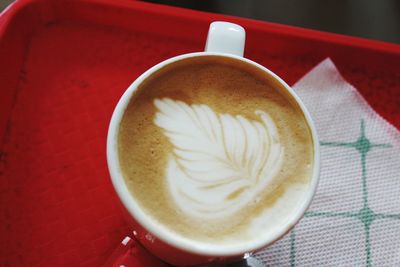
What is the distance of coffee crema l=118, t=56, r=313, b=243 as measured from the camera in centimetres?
46

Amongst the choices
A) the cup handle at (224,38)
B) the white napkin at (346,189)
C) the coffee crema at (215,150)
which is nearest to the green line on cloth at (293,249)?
the white napkin at (346,189)

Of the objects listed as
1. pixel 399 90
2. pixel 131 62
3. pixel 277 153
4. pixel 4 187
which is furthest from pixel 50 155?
pixel 399 90

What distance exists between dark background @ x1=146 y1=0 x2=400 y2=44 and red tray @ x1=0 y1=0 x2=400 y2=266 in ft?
0.39

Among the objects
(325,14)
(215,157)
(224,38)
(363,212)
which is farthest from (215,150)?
(325,14)

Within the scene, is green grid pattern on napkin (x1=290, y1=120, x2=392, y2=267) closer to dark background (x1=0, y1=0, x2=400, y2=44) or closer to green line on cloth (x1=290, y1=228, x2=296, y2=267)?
green line on cloth (x1=290, y1=228, x2=296, y2=267)

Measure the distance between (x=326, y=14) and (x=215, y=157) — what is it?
0.47 metres

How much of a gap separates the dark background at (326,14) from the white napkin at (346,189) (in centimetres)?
16

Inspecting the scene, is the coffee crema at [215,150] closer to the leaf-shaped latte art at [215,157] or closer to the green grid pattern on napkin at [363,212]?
the leaf-shaped latte art at [215,157]

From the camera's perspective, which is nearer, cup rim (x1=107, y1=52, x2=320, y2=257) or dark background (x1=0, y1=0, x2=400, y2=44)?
cup rim (x1=107, y1=52, x2=320, y2=257)

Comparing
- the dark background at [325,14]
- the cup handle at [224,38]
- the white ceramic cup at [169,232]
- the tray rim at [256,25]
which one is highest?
the dark background at [325,14]

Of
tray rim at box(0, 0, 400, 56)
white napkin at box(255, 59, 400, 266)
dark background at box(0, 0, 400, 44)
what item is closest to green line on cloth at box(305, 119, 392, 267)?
white napkin at box(255, 59, 400, 266)

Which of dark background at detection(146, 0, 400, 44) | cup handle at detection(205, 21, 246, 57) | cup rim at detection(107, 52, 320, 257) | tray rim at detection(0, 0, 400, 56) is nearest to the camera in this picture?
cup rim at detection(107, 52, 320, 257)

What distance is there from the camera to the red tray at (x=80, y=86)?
1.97 feet

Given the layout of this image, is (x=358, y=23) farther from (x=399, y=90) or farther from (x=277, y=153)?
(x=277, y=153)
